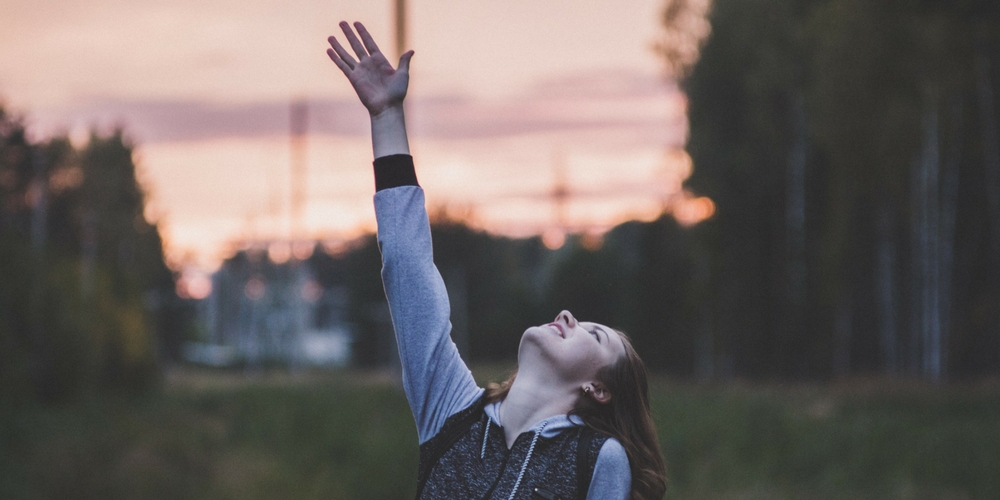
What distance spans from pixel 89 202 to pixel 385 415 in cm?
2535

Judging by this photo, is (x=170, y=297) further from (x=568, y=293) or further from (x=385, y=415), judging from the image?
(x=385, y=415)

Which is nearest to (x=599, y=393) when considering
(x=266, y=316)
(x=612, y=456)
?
(x=612, y=456)

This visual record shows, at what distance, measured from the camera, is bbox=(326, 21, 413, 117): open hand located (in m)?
2.26

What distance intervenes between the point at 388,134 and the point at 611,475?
34.4 inches

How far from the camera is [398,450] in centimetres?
1067

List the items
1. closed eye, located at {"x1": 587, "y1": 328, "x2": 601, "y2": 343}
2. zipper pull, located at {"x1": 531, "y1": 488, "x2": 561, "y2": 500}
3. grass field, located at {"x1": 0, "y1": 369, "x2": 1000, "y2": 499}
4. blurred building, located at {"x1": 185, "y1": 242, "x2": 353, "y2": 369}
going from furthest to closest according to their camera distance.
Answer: blurred building, located at {"x1": 185, "y1": 242, "x2": 353, "y2": 369}, grass field, located at {"x1": 0, "y1": 369, "x2": 1000, "y2": 499}, closed eye, located at {"x1": 587, "y1": 328, "x2": 601, "y2": 343}, zipper pull, located at {"x1": 531, "y1": 488, "x2": 561, "y2": 500}

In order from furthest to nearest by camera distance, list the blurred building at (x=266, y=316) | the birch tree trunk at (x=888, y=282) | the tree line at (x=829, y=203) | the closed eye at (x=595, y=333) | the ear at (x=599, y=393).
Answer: the blurred building at (x=266, y=316) < the birch tree trunk at (x=888, y=282) < the tree line at (x=829, y=203) < the closed eye at (x=595, y=333) < the ear at (x=599, y=393)

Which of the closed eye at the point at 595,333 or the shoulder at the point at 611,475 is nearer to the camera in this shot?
the shoulder at the point at 611,475

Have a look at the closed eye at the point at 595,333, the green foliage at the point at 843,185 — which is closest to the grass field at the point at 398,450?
the green foliage at the point at 843,185

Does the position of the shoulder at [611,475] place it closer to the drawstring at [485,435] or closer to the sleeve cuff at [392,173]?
the drawstring at [485,435]

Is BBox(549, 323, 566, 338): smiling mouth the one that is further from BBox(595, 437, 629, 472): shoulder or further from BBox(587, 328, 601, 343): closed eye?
BBox(595, 437, 629, 472): shoulder

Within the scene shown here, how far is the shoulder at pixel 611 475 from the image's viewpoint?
2.03 meters

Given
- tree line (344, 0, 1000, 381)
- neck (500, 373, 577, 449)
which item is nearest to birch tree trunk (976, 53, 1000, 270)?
tree line (344, 0, 1000, 381)

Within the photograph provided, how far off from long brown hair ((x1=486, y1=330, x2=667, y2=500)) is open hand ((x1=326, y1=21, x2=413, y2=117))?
717 mm
